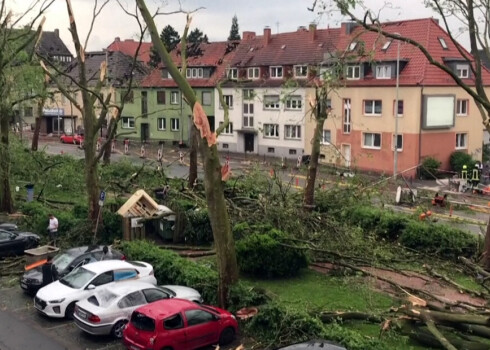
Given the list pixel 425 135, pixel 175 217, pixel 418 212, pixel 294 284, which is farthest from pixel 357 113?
pixel 294 284

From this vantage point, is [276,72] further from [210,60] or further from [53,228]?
[53,228]

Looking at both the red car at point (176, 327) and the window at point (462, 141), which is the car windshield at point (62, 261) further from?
the window at point (462, 141)

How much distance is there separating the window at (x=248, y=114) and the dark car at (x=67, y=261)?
37529mm

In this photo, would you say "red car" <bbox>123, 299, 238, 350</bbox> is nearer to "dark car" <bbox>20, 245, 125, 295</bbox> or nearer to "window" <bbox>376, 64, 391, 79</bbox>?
"dark car" <bbox>20, 245, 125, 295</bbox>

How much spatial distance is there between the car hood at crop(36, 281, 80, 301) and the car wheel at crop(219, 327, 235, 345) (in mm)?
4333

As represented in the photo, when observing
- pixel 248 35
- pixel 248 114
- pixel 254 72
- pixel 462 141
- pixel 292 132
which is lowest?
pixel 462 141

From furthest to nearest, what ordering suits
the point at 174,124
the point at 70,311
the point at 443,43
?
1. the point at 174,124
2. the point at 443,43
3. the point at 70,311

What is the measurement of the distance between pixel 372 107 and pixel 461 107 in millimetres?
6739

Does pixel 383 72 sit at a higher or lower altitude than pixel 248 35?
lower

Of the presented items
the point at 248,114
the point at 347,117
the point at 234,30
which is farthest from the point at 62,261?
the point at 234,30

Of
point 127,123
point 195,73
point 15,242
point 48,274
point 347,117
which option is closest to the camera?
point 48,274

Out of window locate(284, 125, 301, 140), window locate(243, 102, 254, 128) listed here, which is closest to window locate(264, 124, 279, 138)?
window locate(284, 125, 301, 140)

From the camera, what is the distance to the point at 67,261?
18.1 metres

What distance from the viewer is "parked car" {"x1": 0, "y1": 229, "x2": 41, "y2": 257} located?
21344 mm
